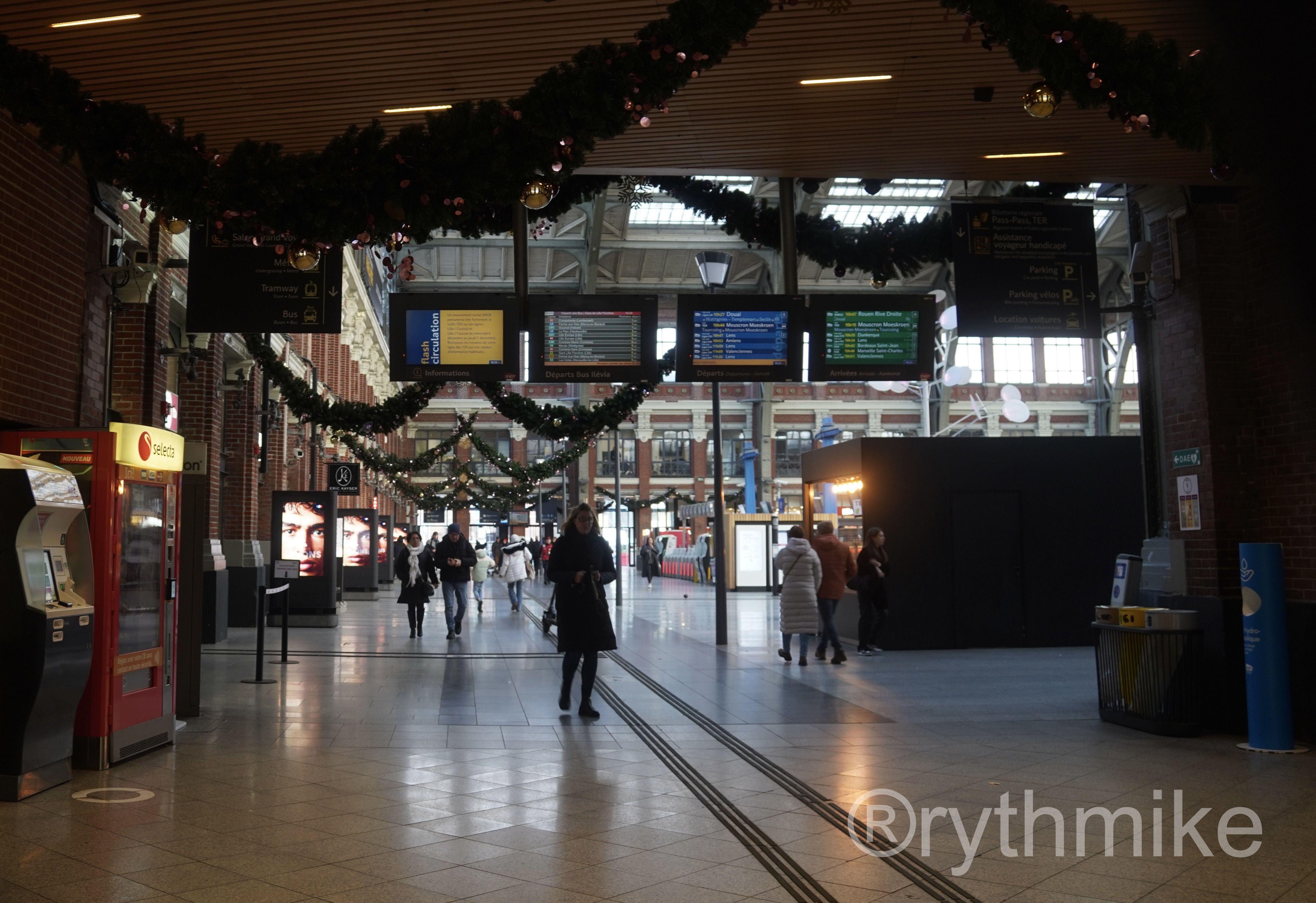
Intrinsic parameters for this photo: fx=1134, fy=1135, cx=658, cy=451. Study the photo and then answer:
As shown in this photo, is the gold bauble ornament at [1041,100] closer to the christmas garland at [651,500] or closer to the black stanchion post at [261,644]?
the black stanchion post at [261,644]

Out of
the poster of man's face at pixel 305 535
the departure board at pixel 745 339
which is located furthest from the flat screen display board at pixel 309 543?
the departure board at pixel 745 339

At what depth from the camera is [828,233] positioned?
11383mm

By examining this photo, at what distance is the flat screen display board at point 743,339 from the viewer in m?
11.7

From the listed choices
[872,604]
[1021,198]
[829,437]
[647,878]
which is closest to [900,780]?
[647,878]

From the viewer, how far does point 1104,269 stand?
44.8 meters

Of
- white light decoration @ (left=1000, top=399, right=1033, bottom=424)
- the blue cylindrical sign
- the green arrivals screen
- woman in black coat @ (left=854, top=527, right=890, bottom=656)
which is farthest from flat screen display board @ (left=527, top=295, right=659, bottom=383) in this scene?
white light decoration @ (left=1000, top=399, right=1033, bottom=424)

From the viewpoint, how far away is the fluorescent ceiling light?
662 centimetres

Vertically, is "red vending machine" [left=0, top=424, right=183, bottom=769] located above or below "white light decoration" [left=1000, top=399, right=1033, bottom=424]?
below

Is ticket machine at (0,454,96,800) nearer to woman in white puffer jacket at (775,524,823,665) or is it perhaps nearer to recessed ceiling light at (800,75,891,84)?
recessed ceiling light at (800,75,891,84)

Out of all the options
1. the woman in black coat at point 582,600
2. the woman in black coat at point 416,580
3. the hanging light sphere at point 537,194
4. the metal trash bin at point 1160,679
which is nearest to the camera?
the hanging light sphere at point 537,194

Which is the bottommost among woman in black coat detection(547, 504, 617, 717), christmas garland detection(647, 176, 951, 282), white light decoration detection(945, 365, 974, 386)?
woman in black coat detection(547, 504, 617, 717)

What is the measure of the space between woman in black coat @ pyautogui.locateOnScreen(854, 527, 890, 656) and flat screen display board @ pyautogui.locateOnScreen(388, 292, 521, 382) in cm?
567

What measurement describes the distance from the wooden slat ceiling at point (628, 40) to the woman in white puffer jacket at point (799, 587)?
4.88m

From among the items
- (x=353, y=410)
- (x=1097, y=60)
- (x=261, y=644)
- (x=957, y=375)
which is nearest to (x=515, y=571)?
(x=353, y=410)
